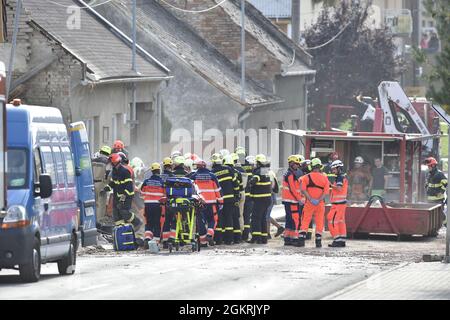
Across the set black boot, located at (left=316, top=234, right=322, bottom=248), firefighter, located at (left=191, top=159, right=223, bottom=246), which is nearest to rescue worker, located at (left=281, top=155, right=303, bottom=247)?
black boot, located at (left=316, top=234, right=322, bottom=248)

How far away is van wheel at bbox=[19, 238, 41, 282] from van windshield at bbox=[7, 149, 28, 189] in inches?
31.4

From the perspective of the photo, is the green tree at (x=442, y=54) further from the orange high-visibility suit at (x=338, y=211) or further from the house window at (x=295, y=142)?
the house window at (x=295, y=142)

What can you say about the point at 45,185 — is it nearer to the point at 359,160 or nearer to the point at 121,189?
the point at 121,189

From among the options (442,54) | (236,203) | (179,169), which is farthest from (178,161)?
(442,54)

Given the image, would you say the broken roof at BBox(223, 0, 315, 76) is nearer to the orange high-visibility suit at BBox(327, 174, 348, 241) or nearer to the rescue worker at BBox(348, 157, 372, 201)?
the rescue worker at BBox(348, 157, 372, 201)

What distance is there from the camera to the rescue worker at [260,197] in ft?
91.0

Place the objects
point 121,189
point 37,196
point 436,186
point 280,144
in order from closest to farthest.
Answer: point 37,196
point 121,189
point 436,186
point 280,144

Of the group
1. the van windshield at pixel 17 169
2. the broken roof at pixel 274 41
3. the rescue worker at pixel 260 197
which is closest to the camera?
the van windshield at pixel 17 169

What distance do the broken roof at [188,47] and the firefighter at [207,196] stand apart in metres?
17.1

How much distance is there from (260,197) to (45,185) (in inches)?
398

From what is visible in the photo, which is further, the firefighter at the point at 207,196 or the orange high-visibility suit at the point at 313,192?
the orange high-visibility suit at the point at 313,192

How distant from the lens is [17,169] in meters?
18.6

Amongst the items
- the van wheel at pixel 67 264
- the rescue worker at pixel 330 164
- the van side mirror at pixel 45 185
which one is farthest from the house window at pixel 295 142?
the van side mirror at pixel 45 185

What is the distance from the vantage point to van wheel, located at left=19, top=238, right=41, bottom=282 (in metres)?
18.0
